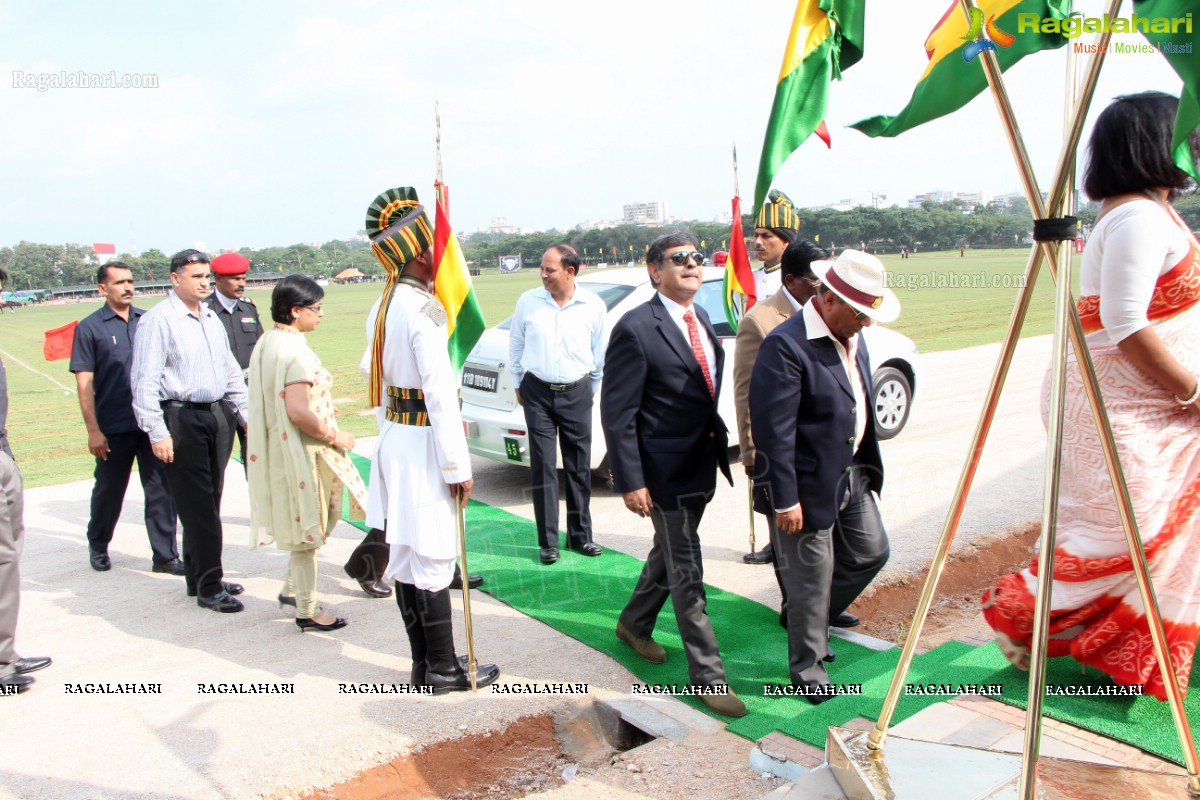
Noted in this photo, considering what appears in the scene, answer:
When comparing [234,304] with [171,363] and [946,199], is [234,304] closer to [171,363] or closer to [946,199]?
[171,363]

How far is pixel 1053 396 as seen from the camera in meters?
2.40

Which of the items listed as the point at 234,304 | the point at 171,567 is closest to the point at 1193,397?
the point at 171,567

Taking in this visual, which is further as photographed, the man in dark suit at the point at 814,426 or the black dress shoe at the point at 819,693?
the black dress shoe at the point at 819,693

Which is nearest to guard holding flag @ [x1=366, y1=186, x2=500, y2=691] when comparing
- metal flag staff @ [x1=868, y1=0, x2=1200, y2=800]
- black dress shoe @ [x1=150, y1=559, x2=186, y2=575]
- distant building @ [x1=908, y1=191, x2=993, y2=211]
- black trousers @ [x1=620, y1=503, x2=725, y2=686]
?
black trousers @ [x1=620, y1=503, x2=725, y2=686]

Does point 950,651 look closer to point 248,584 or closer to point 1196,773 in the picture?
point 1196,773

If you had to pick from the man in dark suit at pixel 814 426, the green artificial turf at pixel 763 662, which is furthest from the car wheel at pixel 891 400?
the man in dark suit at pixel 814 426

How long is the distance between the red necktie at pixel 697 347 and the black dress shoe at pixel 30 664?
11.7 feet

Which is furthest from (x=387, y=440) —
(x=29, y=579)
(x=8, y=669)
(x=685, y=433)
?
(x=29, y=579)

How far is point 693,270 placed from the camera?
4.08 m

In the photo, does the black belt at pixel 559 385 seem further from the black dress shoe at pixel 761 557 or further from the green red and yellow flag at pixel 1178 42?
the green red and yellow flag at pixel 1178 42

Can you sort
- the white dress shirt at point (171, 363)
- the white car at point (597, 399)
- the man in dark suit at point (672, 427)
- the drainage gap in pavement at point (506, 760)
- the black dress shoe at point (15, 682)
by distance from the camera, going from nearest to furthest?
the drainage gap in pavement at point (506, 760) < the man in dark suit at point (672, 427) < the black dress shoe at point (15, 682) < the white dress shirt at point (171, 363) < the white car at point (597, 399)

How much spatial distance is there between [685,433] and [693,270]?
74 centimetres

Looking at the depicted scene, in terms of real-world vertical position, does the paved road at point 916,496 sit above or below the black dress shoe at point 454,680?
above

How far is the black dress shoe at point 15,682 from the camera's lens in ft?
14.0
